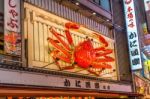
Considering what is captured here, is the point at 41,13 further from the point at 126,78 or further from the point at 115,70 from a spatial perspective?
the point at 126,78

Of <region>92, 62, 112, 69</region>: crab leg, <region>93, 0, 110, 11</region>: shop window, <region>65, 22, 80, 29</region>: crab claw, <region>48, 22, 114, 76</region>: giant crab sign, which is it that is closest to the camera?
<region>48, 22, 114, 76</region>: giant crab sign

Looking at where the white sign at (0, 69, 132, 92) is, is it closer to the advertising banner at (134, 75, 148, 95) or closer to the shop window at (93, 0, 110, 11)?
the advertising banner at (134, 75, 148, 95)

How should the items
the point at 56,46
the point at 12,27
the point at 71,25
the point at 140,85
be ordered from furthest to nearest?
the point at 140,85 → the point at 71,25 → the point at 56,46 → the point at 12,27

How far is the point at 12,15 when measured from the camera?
38.6 ft

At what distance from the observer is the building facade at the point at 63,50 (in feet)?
37.7

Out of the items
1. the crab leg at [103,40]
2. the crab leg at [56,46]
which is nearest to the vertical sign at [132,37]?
the crab leg at [103,40]

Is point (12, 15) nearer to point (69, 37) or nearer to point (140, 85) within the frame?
point (69, 37)

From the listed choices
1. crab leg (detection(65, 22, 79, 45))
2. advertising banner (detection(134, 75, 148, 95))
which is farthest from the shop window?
advertising banner (detection(134, 75, 148, 95))

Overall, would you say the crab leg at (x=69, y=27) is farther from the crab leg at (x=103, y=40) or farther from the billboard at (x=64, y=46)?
the crab leg at (x=103, y=40)

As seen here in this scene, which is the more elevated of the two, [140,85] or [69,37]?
[69,37]

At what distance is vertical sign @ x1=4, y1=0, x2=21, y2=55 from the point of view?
450 inches

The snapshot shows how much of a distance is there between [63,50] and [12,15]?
367 cm

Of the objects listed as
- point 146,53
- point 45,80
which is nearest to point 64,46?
point 45,80

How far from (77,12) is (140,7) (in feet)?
44.9
